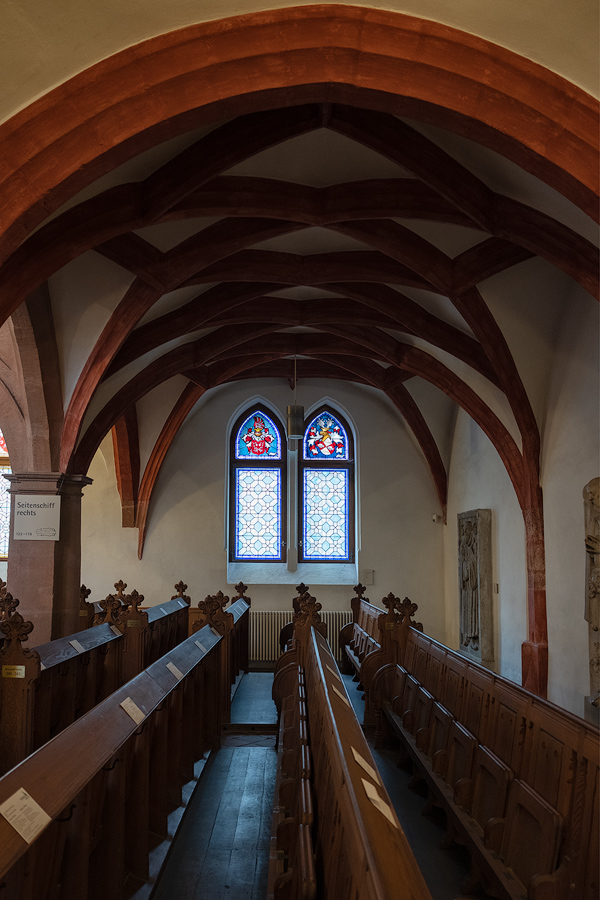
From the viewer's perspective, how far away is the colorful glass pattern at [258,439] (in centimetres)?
1314

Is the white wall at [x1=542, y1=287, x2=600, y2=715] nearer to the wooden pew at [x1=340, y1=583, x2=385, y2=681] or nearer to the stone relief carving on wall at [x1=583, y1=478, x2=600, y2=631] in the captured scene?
the stone relief carving on wall at [x1=583, y1=478, x2=600, y2=631]

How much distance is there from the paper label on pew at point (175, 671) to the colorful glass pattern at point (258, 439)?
9169 millimetres

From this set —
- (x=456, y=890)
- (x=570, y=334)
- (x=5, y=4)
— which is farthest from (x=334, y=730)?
(x=570, y=334)

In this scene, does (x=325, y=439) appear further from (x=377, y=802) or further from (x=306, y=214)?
(x=377, y=802)

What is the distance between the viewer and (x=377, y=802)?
185cm

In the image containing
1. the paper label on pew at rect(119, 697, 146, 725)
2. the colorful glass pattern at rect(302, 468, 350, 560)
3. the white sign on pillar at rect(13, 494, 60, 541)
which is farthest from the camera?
the colorful glass pattern at rect(302, 468, 350, 560)

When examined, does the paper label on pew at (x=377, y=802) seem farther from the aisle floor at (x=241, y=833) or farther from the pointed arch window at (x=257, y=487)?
the pointed arch window at (x=257, y=487)

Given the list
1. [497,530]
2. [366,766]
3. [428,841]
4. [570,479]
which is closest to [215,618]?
[428,841]

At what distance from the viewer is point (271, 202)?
6070 millimetres

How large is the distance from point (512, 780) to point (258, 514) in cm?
999

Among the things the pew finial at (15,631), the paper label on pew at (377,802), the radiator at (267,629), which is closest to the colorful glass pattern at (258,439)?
the radiator at (267,629)

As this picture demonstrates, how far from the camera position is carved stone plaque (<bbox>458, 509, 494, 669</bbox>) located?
9.64m

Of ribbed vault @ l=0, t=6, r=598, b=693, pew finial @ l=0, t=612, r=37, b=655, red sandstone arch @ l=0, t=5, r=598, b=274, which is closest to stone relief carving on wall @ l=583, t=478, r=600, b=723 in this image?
ribbed vault @ l=0, t=6, r=598, b=693

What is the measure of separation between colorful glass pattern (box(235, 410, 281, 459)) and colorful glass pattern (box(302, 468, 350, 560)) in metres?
0.81
